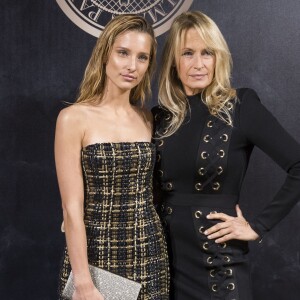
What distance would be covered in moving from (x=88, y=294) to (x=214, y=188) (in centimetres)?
59

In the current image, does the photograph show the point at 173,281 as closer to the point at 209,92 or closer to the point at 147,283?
the point at 147,283

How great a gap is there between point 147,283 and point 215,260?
10.3 inches

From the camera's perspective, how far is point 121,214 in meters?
2.34

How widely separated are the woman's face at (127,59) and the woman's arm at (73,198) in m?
0.26

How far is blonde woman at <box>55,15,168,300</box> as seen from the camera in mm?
2273

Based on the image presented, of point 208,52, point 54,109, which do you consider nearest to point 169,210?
point 208,52

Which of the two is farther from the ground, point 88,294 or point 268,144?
point 268,144

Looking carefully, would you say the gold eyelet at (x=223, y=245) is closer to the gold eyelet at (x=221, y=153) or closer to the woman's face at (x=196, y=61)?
the gold eyelet at (x=221, y=153)

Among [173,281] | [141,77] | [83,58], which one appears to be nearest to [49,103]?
[83,58]

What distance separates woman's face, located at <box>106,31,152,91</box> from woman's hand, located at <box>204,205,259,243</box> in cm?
58

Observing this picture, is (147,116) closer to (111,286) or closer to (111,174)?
(111,174)

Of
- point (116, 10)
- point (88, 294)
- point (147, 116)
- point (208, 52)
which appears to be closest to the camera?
point (88, 294)

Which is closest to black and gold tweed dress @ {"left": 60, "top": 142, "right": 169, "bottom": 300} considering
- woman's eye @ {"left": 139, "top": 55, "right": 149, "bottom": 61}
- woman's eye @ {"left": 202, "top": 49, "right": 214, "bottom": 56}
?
woman's eye @ {"left": 139, "top": 55, "right": 149, "bottom": 61}

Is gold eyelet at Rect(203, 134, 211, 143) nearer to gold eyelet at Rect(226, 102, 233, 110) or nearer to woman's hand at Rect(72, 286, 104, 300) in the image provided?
gold eyelet at Rect(226, 102, 233, 110)
